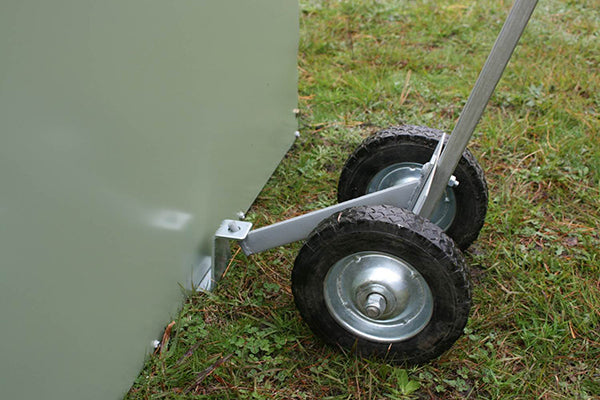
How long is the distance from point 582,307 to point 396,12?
2.68m

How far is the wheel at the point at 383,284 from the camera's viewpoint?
1452 millimetres

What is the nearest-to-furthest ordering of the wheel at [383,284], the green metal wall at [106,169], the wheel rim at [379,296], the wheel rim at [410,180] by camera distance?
the green metal wall at [106,169] → the wheel at [383,284] → the wheel rim at [379,296] → the wheel rim at [410,180]

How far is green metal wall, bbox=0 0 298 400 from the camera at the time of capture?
1018 millimetres


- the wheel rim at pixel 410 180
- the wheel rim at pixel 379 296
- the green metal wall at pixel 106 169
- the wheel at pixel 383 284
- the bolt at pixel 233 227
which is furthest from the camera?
the wheel rim at pixel 410 180

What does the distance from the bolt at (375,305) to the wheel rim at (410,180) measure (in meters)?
0.51

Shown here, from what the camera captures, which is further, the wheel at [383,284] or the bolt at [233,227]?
the bolt at [233,227]

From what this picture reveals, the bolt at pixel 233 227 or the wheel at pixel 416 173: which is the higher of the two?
the wheel at pixel 416 173

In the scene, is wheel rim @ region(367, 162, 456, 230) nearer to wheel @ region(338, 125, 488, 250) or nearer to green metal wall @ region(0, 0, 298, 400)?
wheel @ region(338, 125, 488, 250)

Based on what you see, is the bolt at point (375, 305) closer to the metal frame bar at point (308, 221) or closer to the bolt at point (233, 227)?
the metal frame bar at point (308, 221)

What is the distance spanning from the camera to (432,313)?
152 cm

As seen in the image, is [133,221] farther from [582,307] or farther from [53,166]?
[582,307]

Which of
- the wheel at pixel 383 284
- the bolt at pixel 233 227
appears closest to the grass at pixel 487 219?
the wheel at pixel 383 284

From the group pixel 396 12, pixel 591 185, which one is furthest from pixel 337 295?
pixel 396 12

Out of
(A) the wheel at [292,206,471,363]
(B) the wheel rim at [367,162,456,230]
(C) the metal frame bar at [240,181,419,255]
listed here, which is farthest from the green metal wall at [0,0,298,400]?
(B) the wheel rim at [367,162,456,230]
